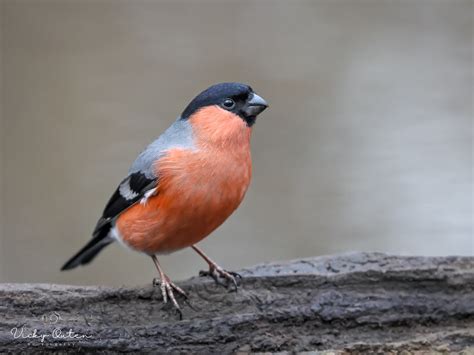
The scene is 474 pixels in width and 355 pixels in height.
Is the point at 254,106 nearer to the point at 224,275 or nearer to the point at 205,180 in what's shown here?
the point at 205,180

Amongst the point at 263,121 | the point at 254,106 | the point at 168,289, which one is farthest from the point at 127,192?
the point at 263,121

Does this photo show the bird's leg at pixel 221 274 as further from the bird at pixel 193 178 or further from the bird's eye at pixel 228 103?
the bird's eye at pixel 228 103

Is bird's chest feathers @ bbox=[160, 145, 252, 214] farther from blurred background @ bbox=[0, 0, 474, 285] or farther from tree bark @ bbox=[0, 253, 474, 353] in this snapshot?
blurred background @ bbox=[0, 0, 474, 285]

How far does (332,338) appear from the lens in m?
5.84

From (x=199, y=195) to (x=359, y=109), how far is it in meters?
6.12

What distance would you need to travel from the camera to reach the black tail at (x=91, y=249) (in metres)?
6.97

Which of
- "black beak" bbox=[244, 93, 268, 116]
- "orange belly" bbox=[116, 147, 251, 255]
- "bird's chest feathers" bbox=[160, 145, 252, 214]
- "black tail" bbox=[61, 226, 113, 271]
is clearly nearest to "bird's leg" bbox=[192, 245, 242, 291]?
"orange belly" bbox=[116, 147, 251, 255]

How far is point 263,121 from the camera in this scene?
11297 millimetres

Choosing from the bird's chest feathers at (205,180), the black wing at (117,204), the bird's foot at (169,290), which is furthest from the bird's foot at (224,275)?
the black wing at (117,204)

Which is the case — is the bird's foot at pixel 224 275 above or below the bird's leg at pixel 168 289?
above

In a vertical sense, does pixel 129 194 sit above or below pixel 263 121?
below

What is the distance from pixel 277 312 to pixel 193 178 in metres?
1.09

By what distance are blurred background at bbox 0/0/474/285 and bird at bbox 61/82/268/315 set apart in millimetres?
3185

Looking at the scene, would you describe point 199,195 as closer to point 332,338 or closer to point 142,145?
point 332,338
